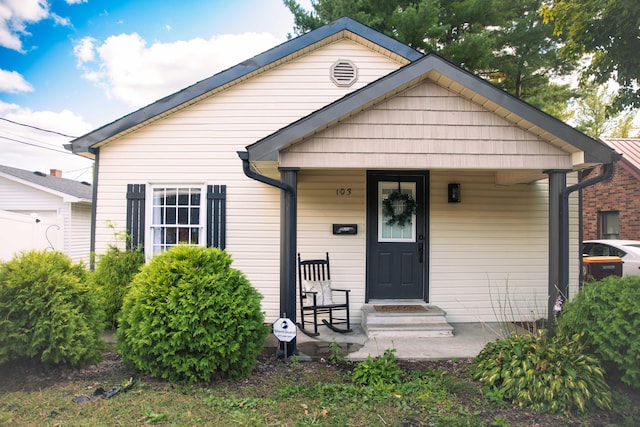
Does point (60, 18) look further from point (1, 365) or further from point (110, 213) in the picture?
point (1, 365)

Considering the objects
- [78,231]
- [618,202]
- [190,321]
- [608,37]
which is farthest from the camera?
[78,231]

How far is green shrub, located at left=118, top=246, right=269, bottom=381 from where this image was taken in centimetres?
346

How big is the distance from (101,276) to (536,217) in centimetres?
675

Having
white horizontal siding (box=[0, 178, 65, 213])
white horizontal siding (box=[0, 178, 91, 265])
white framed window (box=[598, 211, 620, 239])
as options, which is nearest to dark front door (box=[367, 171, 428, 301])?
white framed window (box=[598, 211, 620, 239])

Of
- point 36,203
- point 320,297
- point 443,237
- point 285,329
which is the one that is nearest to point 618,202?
point 443,237

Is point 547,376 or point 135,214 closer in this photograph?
point 547,376

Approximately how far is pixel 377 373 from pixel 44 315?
3.20 meters

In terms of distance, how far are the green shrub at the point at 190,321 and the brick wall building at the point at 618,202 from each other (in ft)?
37.9

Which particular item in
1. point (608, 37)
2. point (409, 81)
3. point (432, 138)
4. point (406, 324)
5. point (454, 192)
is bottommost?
point (406, 324)

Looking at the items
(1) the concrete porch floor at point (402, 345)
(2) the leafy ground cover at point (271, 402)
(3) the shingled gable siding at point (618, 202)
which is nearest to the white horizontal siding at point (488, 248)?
(1) the concrete porch floor at point (402, 345)

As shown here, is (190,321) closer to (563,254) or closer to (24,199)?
(563,254)

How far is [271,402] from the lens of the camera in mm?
3193

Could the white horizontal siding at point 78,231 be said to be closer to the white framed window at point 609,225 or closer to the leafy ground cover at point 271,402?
the leafy ground cover at point 271,402

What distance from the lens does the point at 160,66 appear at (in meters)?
13.1
